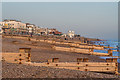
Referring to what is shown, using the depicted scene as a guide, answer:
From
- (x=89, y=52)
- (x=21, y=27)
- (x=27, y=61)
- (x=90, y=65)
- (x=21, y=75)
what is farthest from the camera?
(x=21, y=27)

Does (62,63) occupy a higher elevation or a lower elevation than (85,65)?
higher

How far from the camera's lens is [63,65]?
1061 cm

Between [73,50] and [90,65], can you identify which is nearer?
[90,65]

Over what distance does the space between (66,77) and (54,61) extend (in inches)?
158

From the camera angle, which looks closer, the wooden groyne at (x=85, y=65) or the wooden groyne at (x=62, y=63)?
the wooden groyne at (x=62, y=63)

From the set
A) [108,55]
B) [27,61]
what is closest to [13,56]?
[27,61]

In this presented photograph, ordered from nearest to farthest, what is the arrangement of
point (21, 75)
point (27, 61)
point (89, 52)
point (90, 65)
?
point (21, 75)
point (27, 61)
point (90, 65)
point (89, 52)

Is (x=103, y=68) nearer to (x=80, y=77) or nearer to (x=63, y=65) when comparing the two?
(x=63, y=65)

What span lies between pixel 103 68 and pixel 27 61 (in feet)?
16.7

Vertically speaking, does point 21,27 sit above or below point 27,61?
above

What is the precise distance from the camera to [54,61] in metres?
10.7

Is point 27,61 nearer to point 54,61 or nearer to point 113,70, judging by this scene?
point 54,61

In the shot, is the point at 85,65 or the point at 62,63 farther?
the point at 85,65

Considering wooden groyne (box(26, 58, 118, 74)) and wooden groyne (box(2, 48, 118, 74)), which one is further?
wooden groyne (box(26, 58, 118, 74))
